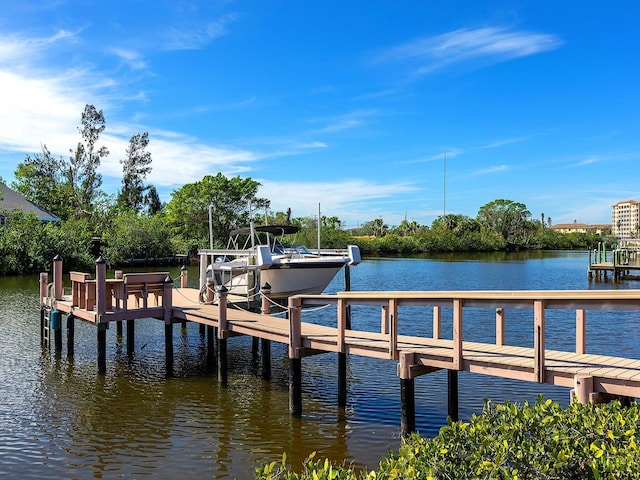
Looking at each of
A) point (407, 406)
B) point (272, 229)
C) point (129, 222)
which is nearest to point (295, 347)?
point (407, 406)

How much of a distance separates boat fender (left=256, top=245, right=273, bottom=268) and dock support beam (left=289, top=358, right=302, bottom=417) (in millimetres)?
5891

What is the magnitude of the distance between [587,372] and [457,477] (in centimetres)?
422

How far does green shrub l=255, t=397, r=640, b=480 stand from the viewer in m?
4.04

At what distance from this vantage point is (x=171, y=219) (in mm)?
74125

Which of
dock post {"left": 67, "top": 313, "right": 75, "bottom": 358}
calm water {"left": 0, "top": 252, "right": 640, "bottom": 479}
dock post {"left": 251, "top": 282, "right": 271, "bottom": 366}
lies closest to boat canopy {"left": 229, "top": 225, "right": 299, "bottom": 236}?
dock post {"left": 251, "top": 282, "right": 271, "bottom": 366}

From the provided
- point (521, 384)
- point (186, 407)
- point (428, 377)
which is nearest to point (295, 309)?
point (186, 407)

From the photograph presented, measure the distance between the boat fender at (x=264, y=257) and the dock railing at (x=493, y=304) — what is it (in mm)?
5634

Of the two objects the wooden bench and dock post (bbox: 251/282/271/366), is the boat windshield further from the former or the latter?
the wooden bench

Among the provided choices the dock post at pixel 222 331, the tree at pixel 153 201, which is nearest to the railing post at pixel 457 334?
the dock post at pixel 222 331

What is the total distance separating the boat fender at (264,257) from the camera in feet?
54.1

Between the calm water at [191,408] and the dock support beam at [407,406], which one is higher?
the dock support beam at [407,406]

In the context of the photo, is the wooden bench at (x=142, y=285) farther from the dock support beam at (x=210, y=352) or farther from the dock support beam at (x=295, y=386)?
the dock support beam at (x=295, y=386)

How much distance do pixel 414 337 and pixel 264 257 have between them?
6.81 m

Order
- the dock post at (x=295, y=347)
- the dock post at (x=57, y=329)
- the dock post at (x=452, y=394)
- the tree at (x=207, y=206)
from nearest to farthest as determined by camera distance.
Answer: the dock post at (x=452, y=394)
the dock post at (x=295, y=347)
the dock post at (x=57, y=329)
the tree at (x=207, y=206)
